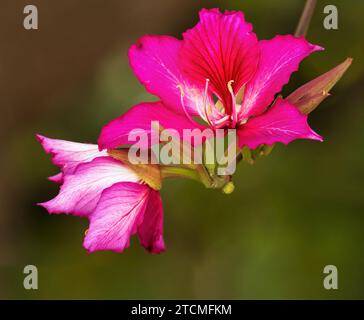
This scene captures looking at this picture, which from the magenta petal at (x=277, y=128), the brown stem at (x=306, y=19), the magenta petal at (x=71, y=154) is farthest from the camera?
the brown stem at (x=306, y=19)

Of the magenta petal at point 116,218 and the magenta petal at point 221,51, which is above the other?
the magenta petal at point 221,51

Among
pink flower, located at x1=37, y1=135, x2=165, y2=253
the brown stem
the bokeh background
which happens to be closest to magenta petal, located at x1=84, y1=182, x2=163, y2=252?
pink flower, located at x1=37, y1=135, x2=165, y2=253

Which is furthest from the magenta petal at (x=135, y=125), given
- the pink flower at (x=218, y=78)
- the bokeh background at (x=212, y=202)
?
the bokeh background at (x=212, y=202)

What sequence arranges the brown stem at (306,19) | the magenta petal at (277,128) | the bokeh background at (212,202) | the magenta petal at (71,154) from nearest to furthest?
the magenta petal at (277,128)
the magenta petal at (71,154)
the brown stem at (306,19)
the bokeh background at (212,202)

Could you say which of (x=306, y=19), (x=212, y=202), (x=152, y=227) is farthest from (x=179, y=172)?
(x=212, y=202)

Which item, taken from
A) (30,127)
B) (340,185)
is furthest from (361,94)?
(30,127)

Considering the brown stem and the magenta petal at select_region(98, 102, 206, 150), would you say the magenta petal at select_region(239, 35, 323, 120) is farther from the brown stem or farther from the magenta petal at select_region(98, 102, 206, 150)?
the brown stem

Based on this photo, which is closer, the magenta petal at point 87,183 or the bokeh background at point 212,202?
the magenta petal at point 87,183

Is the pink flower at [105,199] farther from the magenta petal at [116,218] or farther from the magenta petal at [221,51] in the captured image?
the magenta petal at [221,51]

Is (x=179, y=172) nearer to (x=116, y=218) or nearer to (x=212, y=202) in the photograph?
(x=116, y=218)
